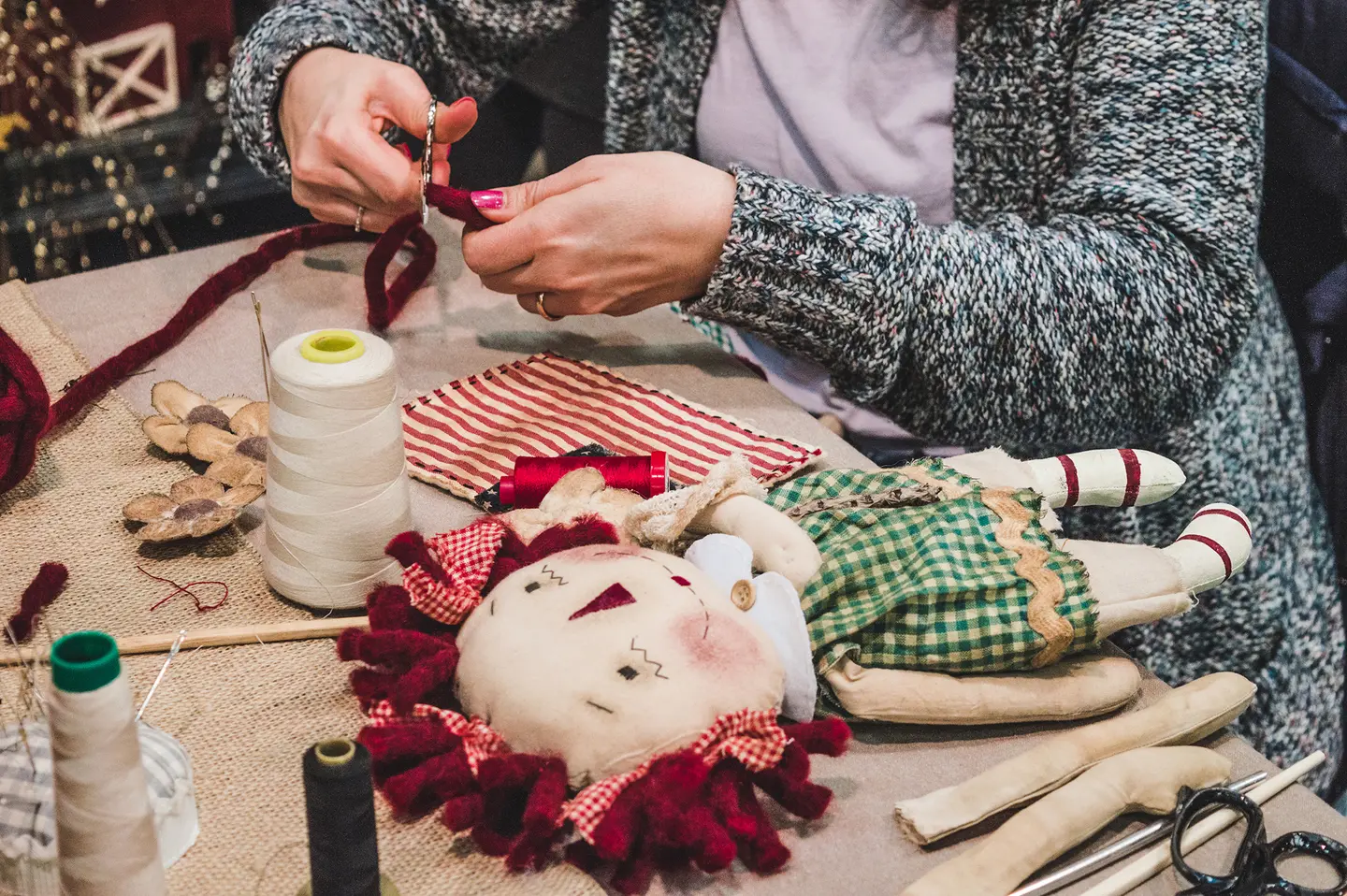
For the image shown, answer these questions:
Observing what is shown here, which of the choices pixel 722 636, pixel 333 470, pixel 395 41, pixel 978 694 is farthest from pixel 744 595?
pixel 395 41

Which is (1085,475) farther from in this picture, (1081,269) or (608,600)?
(608,600)

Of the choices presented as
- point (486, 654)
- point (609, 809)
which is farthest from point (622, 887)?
point (486, 654)

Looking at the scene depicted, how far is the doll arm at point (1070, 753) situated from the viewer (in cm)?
65

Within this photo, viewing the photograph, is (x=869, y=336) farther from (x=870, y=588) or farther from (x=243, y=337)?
(x=243, y=337)

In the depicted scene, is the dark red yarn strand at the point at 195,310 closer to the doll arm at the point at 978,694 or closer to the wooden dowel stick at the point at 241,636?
the wooden dowel stick at the point at 241,636

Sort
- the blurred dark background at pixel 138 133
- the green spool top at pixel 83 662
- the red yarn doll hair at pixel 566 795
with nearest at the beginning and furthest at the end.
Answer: the green spool top at pixel 83 662, the red yarn doll hair at pixel 566 795, the blurred dark background at pixel 138 133

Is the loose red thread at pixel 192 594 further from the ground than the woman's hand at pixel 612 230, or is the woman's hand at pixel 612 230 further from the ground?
the woman's hand at pixel 612 230

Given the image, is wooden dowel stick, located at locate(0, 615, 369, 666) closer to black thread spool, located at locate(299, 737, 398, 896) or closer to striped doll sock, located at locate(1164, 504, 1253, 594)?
black thread spool, located at locate(299, 737, 398, 896)

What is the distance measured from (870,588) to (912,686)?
0.06 m

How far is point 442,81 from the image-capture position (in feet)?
4.50

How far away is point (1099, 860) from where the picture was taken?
64cm

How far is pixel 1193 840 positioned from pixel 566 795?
339 millimetres

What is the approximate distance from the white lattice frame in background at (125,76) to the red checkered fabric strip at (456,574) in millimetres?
1638

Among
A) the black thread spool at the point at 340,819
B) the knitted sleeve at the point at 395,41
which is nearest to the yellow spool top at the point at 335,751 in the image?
the black thread spool at the point at 340,819
